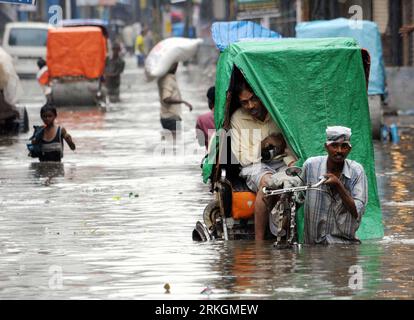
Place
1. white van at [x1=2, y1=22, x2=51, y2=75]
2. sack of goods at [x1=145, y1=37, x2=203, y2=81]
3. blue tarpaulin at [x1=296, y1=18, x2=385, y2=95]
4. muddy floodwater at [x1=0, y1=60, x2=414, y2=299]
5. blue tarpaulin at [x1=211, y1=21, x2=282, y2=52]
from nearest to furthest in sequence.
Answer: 1. muddy floodwater at [x1=0, y1=60, x2=414, y2=299]
2. blue tarpaulin at [x1=211, y1=21, x2=282, y2=52]
3. blue tarpaulin at [x1=296, y1=18, x2=385, y2=95]
4. sack of goods at [x1=145, y1=37, x2=203, y2=81]
5. white van at [x1=2, y1=22, x2=51, y2=75]

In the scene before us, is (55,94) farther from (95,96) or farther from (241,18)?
(241,18)

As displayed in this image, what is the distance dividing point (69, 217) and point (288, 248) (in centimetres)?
324

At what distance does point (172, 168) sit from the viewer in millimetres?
18703

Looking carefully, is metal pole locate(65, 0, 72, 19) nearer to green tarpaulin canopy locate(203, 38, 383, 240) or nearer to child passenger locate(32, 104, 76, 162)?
child passenger locate(32, 104, 76, 162)

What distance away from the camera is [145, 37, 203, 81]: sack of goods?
84.4 feet

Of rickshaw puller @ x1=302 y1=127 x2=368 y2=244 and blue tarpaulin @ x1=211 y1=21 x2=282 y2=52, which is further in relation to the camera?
blue tarpaulin @ x1=211 y1=21 x2=282 y2=52

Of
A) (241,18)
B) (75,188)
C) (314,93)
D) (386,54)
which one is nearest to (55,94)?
(241,18)

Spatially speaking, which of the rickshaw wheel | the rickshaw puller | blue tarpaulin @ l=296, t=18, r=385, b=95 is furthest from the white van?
the rickshaw puller

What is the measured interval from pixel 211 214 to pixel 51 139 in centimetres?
732

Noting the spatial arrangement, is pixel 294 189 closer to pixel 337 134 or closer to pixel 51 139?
pixel 337 134

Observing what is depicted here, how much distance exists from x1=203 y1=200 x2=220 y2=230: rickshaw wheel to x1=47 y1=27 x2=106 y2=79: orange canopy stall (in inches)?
826

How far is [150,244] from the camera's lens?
11906 millimetres

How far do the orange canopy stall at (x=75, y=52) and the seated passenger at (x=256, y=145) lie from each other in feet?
69.2
